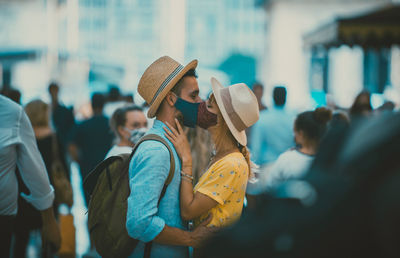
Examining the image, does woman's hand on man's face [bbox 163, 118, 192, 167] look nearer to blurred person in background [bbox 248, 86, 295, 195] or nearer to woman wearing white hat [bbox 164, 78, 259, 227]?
woman wearing white hat [bbox 164, 78, 259, 227]

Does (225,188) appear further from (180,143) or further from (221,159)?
(180,143)

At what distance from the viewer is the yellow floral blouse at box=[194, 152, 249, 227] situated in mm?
2459

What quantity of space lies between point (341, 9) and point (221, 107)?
24948 mm

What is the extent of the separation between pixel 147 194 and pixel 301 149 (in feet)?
7.33

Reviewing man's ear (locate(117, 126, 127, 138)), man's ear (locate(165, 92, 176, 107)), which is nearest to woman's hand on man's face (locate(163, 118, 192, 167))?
man's ear (locate(165, 92, 176, 107))

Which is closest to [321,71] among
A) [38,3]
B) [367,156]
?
[367,156]

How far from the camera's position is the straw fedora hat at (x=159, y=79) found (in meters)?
2.58

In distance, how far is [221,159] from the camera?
263cm

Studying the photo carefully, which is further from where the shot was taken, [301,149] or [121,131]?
[121,131]

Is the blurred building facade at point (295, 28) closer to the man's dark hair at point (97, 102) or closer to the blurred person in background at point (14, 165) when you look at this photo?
the man's dark hair at point (97, 102)

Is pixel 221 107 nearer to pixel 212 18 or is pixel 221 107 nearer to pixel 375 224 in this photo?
pixel 375 224

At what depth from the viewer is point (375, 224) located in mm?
1075

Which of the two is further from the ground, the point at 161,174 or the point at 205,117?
the point at 205,117

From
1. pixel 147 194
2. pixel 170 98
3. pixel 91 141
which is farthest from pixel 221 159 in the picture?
pixel 91 141
